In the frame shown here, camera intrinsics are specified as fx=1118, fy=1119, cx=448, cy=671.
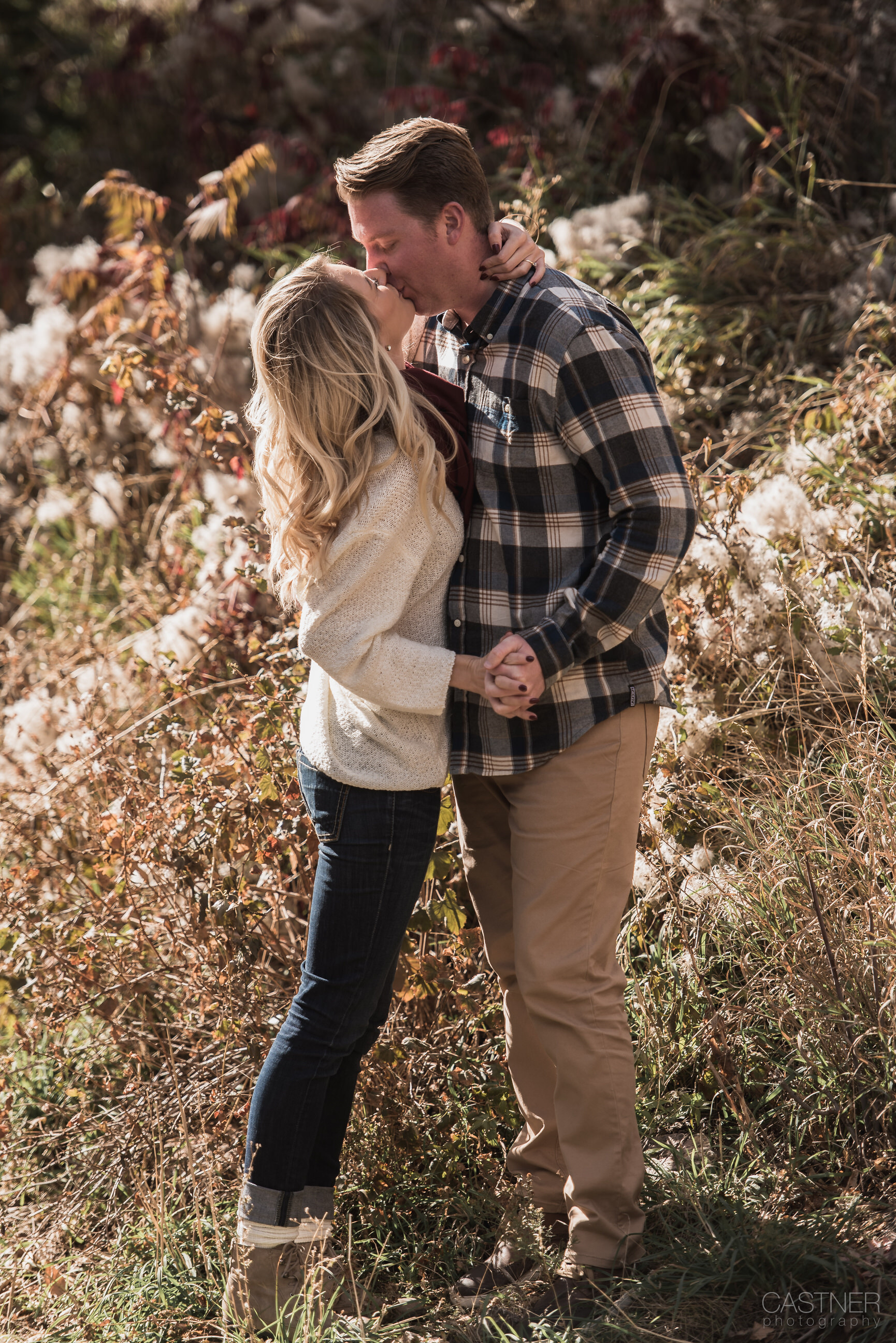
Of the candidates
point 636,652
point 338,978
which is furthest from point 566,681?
point 338,978

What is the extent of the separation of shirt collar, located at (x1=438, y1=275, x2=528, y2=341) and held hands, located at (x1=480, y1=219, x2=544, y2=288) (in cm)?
2

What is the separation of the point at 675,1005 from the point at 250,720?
1488 mm

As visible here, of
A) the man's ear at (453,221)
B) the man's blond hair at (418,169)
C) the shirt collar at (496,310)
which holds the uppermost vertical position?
the man's blond hair at (418,169)

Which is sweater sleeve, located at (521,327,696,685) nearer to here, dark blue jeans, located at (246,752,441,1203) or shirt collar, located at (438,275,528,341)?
shirt collar, located at (438,275,528,341)

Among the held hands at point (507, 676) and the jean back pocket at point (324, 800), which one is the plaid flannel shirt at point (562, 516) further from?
the jean back pocket at point (324, 800)

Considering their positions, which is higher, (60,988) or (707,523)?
(707,523)

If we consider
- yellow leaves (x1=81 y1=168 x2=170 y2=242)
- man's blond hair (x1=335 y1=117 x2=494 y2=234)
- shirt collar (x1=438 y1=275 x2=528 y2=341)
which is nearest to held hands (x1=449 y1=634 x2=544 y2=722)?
→ shirt collar (x1=438 y1=275 x2=528 y2=341)

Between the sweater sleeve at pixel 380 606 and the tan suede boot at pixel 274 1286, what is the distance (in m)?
1.24

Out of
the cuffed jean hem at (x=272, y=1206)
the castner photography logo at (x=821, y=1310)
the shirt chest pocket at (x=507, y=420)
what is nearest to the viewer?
the castner photography logo at (x=821, y=1310)

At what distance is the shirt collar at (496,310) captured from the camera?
246cm

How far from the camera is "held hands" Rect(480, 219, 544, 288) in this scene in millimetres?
2467

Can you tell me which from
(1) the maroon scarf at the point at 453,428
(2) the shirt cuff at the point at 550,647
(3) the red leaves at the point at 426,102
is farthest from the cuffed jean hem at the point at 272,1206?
(3) the red leaves at the point at 426,102

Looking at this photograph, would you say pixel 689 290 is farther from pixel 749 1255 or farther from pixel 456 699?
pixel 749 1255

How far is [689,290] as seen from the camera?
5.36 m
